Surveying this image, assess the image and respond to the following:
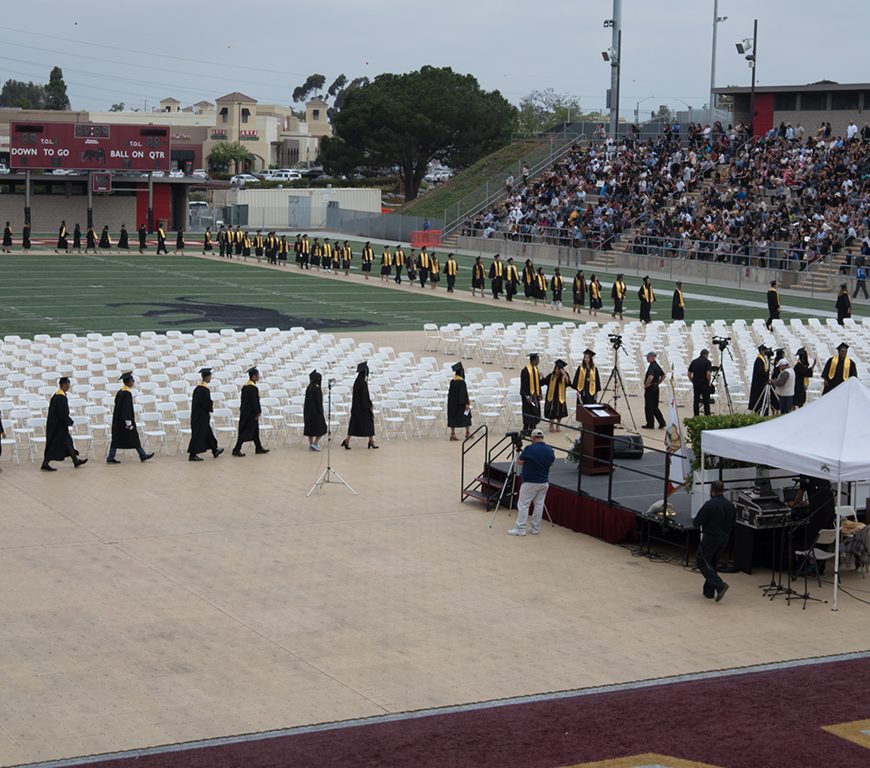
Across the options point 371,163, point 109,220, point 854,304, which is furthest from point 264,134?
point 854,304

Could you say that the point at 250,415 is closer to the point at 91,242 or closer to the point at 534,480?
the point at 534,480

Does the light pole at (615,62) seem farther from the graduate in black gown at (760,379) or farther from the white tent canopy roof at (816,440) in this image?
the white tent canopy roof at (816,440)

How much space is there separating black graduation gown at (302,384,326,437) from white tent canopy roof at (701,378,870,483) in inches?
263

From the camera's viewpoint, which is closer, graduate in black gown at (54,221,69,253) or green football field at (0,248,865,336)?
green football field at (0,248,865,336)

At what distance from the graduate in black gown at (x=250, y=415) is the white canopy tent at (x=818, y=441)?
6991mm

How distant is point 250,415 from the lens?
19156 millimetres

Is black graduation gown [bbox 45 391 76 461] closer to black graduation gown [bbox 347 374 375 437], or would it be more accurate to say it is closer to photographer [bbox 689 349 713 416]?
black graduation gown [bbox 347 374 375 437]

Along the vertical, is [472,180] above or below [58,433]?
above

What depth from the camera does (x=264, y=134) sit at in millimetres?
153000

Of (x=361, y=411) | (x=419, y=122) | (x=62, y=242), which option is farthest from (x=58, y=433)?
(x=419, y=122)

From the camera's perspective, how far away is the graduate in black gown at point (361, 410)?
19.8 metres

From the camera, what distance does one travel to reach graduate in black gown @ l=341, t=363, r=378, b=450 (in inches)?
780

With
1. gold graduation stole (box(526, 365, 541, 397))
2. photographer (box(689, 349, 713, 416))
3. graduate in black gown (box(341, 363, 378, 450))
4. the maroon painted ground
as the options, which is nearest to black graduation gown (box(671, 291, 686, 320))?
photographer (box(689, 349, 713, 416))

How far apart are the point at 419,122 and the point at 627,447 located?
74874 mm
